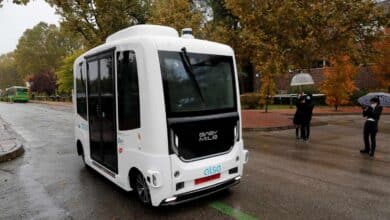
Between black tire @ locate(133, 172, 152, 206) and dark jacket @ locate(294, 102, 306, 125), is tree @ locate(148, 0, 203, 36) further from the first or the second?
black tire @ locate(133, 172, 152, 206)

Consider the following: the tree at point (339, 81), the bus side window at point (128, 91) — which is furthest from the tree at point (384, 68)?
the bus side window at point (128, 91)

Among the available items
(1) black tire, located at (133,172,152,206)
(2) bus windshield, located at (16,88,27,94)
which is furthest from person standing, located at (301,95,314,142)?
(2) bus windshield, located at (16,88,27,94)

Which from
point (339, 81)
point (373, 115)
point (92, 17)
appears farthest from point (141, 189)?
point (339, 81)

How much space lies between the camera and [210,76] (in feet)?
16.4

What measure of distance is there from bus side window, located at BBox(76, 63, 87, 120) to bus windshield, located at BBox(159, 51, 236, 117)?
2.74 m

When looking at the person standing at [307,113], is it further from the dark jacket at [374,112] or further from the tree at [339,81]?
the tree at [339,81]

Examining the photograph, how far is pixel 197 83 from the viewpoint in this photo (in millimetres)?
4801

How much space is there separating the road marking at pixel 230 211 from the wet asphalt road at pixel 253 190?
0.02m

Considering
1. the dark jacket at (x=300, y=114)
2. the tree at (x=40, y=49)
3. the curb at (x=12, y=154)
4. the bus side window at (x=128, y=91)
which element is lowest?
the curb at (x=12, y=154)

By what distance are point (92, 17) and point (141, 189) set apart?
64.3 ft

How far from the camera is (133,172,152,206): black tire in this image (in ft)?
15.4

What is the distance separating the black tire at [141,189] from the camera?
4.69m

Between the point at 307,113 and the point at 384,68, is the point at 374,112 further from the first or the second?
the point at 384,68

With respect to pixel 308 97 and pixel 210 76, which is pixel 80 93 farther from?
pixel 308 97
